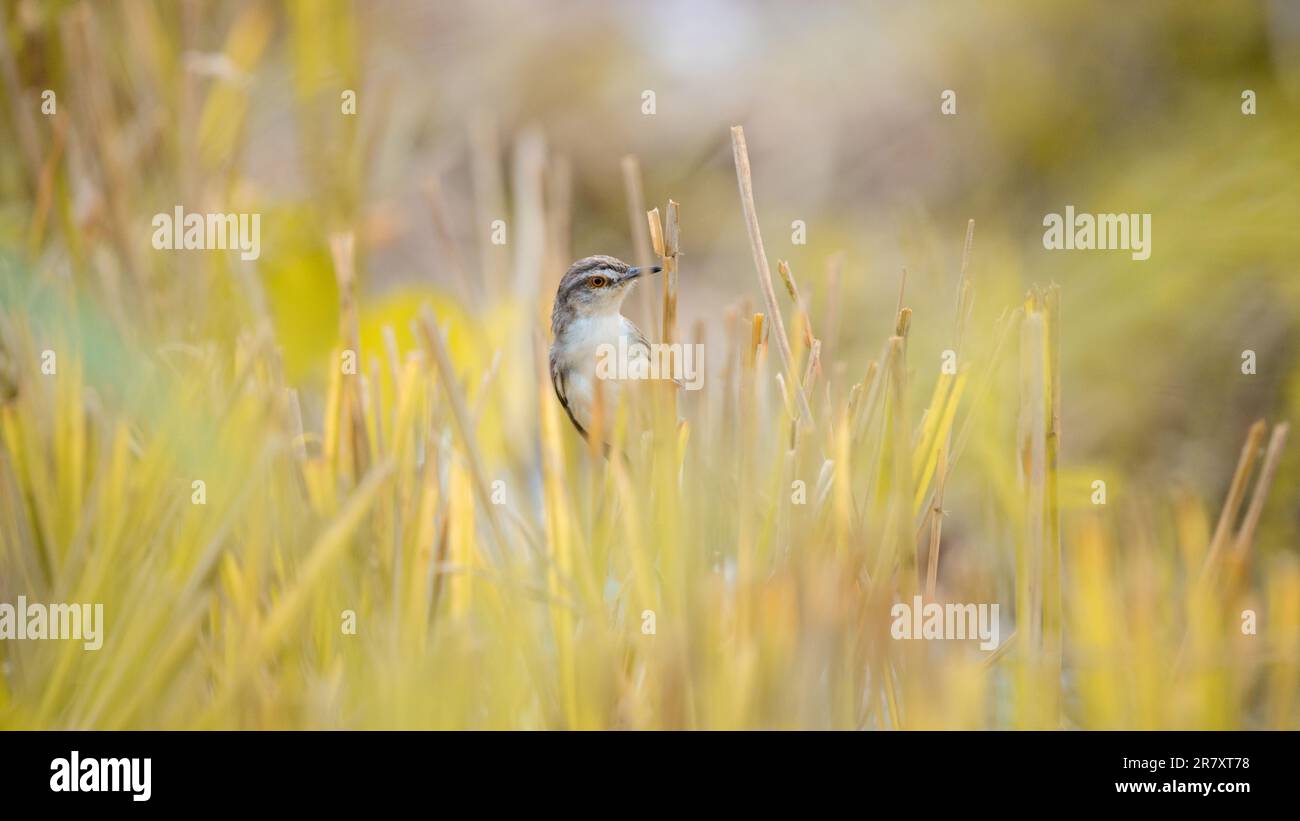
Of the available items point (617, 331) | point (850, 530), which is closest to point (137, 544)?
point (850, 530)

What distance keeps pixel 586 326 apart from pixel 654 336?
54 centimetres

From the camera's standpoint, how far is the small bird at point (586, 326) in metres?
1.26

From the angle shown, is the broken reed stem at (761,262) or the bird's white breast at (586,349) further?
the bird's white breast at (586,349)

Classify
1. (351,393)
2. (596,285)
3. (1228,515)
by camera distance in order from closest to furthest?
(1228,515)
(351,393)
(596,285)

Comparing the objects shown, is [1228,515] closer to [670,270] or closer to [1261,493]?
[1261,493]

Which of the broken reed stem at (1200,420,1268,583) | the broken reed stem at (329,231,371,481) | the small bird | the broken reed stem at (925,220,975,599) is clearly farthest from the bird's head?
the broken reed stem at (1200,420,1268,583)

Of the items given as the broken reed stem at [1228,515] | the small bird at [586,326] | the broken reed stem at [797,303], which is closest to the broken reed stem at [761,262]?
the broken reed stem at [797,303]

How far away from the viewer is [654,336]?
769 millimetres

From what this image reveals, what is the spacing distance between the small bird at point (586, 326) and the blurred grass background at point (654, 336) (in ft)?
0.14

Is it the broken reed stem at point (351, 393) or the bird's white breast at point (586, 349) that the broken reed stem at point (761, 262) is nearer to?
the broken reed stem at point (351, 393)

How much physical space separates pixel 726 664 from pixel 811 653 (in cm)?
5

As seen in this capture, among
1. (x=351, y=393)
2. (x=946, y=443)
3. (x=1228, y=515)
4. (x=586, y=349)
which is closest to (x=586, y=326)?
(x=586, y=349)
